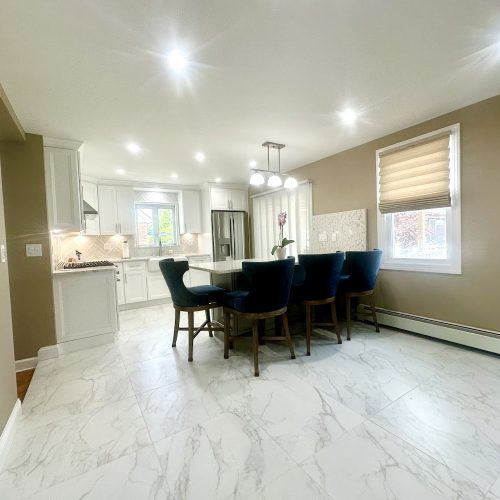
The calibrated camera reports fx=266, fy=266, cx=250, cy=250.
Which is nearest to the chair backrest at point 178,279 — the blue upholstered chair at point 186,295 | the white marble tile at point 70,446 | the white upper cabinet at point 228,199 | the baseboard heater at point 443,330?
the blue upholstered chair at point 186,295

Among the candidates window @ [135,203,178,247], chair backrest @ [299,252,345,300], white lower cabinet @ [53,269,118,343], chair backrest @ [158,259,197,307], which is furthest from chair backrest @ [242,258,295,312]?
window @ [135,203,178,247]

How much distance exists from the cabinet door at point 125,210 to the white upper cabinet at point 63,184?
1.85 metres

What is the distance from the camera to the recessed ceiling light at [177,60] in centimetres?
170

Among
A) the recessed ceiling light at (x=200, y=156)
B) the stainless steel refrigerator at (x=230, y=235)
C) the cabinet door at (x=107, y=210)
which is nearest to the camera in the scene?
the recessed ceiling light at (x=200, y=156)

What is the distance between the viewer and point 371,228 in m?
3.52

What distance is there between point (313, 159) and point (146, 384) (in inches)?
146

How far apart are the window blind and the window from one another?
5.81ft

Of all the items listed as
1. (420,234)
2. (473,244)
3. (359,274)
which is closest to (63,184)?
(359,274)

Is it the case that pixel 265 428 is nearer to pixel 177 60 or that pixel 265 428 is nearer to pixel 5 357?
pixel 5 357

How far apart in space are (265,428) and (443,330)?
232 cm

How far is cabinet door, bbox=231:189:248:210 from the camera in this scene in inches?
222

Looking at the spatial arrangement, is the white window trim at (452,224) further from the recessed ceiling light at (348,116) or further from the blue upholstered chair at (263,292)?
the blue upholstered chair at (263,292)

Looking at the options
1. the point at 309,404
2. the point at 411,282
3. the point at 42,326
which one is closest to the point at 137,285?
the point at 42,326

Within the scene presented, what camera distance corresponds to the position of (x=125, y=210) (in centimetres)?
495
